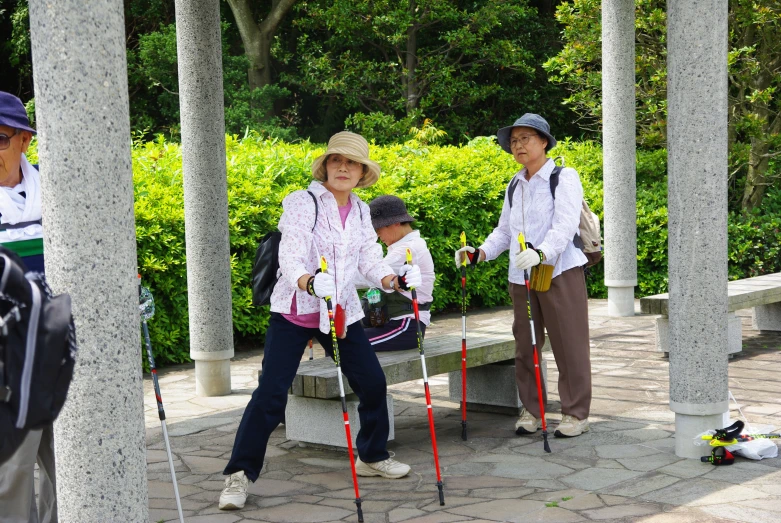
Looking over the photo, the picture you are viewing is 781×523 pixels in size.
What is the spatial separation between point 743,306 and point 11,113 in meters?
6.64

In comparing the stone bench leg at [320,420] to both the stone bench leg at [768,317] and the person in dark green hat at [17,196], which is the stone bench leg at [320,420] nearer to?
the person in dark green hat at [17,196]

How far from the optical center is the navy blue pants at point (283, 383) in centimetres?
524

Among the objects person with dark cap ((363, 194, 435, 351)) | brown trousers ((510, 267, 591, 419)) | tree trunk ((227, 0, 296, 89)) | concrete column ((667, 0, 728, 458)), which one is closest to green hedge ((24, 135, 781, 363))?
person with dark cap ((363, 194, 435, 351))

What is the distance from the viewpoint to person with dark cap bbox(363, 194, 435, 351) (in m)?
6.52

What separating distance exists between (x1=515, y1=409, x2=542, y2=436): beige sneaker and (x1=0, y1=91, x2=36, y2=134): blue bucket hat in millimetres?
3526

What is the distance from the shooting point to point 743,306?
8984mm


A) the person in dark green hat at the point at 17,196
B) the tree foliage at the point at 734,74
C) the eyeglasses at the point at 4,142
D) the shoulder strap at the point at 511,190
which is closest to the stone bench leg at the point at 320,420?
the shoulder strap at the point at 511,190

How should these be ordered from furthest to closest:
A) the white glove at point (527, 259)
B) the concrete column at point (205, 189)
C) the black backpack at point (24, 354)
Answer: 1. the concrete column at point (205, 189)
2. the white glove at point (527, 259)
3. the black backpack at point (24, 354)

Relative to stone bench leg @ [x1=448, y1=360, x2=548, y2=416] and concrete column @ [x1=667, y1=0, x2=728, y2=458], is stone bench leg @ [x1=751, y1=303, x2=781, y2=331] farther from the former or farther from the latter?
Result: concrete column @ [x1=667, y1=0, x2=728, y2=458]

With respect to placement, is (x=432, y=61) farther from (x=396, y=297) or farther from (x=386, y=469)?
(x=386, y=469)

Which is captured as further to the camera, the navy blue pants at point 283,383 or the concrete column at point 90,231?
the navy blue pants at point 283,383

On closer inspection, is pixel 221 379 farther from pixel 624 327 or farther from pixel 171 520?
pixel 624 327

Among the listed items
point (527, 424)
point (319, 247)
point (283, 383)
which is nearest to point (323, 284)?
point (319, 247)

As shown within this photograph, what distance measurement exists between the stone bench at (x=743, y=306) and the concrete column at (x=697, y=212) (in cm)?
265
